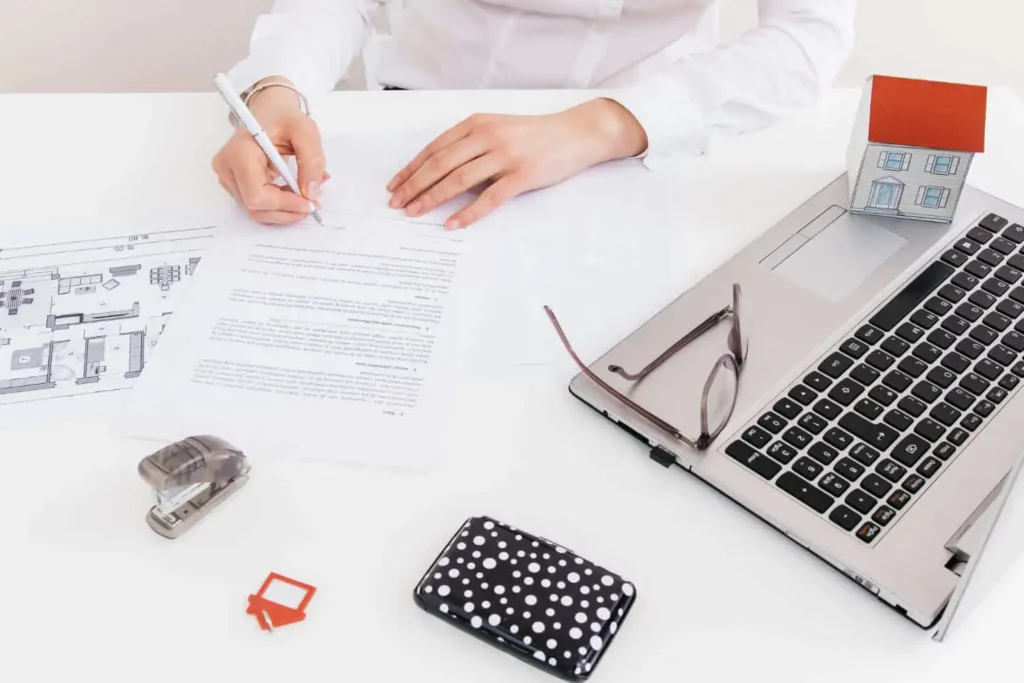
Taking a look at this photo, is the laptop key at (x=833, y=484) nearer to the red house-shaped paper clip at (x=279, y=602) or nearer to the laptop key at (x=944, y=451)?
the laptop key at (x=944, y=451)

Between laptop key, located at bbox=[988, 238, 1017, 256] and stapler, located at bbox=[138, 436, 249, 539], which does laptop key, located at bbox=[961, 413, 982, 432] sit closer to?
laptop key, located at bbox=[988, 238, 1017, 256]

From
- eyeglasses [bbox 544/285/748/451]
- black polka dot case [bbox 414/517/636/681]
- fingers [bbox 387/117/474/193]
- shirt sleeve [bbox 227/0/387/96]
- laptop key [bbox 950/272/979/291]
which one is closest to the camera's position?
black polka dot case [bbox 414/517/636/681]

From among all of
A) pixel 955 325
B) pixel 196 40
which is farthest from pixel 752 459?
pixel 196 40

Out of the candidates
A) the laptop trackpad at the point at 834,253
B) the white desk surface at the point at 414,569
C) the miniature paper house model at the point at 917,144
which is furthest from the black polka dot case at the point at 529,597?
the miniature paper house model at the point at 917,144

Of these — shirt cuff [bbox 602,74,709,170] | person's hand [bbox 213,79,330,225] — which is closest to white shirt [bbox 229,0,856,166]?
shirt cuff [bbox 602,74,709,170]

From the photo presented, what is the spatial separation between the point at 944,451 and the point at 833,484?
86mm

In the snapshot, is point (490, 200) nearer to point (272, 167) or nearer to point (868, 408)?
point (272, 167)

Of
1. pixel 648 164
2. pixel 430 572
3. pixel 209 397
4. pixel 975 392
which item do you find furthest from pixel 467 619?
pixel 648 164

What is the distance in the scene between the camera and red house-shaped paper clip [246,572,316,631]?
0.51m

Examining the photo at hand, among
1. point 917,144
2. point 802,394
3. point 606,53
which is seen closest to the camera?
point 802,394

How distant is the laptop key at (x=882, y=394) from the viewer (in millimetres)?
600

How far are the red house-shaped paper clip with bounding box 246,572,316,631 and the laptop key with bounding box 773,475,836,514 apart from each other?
31 cm

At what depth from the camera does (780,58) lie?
35.7 inches

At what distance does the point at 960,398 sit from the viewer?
1.98ft
